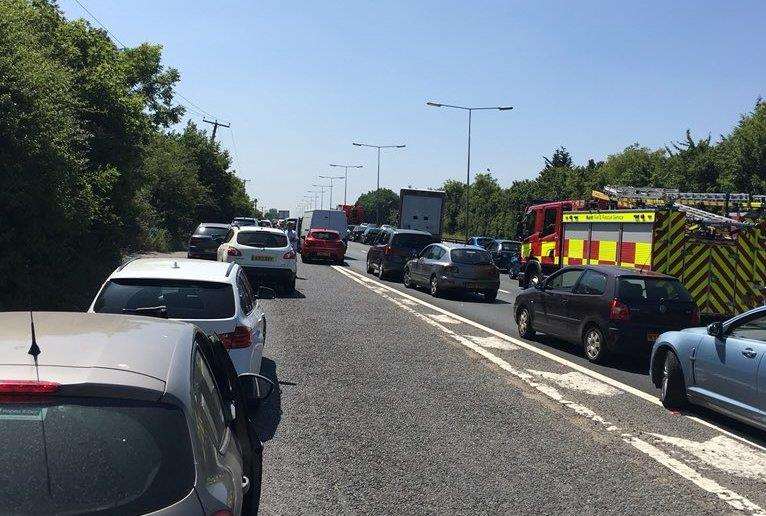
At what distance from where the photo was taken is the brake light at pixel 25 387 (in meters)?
2.40

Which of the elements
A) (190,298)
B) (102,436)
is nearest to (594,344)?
(190,298)

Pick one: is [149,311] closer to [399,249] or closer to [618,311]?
[618,311]

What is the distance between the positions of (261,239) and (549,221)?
8.45 metres

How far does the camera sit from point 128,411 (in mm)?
2510

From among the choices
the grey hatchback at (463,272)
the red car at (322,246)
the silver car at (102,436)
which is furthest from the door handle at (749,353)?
the red car at (322,246)

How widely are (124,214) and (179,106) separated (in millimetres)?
23397

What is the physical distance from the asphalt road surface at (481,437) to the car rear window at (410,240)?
562 inches

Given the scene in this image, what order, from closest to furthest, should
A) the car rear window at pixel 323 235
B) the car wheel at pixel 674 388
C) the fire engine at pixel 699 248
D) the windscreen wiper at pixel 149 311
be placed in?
the windscreen wiper at pixel 149 311 < the car wheel at pixel 674 388 < the fire engine at pixel 699 248 < the car rear window at pixel 323 235

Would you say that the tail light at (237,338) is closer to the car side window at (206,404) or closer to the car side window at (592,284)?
the car side window at (206,404)

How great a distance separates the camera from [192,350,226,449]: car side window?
279 cm

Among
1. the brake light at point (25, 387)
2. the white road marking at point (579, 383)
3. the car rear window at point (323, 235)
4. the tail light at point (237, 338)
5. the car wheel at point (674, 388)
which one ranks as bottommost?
the white road marking at point (579, 383)

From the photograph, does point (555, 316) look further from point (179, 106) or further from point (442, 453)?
point (179, 106)

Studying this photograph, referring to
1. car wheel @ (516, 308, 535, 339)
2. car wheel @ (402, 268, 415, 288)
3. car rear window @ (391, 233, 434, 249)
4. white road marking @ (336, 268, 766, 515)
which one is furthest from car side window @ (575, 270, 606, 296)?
car rear window @ (391, 233, 434, 249)

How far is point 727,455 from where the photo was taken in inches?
266
